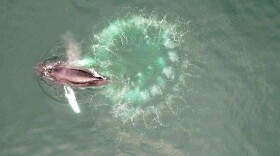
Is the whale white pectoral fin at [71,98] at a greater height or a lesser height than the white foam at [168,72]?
lesser

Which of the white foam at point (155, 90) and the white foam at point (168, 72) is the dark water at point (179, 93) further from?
the white foam at point (155, 90)

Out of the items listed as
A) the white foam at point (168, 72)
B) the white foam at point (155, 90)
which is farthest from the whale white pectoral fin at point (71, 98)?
the white foam at point (168, 72)

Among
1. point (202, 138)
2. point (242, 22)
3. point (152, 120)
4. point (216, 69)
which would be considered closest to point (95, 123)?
point (152, 120)

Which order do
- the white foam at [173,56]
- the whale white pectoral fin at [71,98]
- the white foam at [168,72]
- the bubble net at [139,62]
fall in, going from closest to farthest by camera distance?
the whale white pectoral fin at [71,98], the bubble net at [139,62], the white foam at [168,72], the white foam at [173,56]

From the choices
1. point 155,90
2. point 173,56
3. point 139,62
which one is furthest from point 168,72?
point 139,62

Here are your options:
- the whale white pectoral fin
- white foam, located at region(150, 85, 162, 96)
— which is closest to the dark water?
the whale white pectoral fin

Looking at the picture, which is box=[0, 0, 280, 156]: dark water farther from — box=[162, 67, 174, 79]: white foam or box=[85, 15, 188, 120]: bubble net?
box=[162, 67, 174, 79]: white foam
